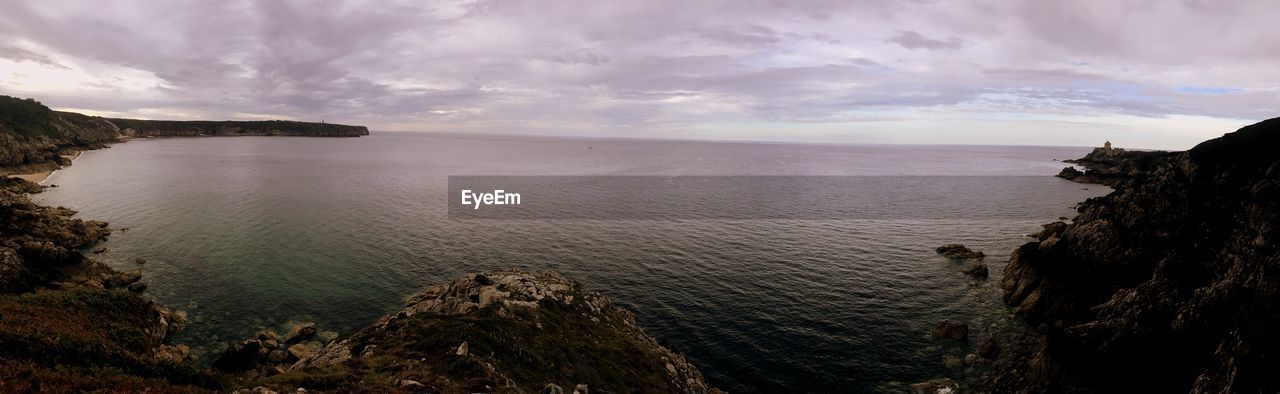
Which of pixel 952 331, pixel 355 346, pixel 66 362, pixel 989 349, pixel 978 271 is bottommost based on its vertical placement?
pixel 989 349

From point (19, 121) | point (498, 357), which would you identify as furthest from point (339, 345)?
point (19, 121)

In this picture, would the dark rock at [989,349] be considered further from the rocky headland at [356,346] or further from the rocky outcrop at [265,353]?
the rocky outcrop at [265,353]

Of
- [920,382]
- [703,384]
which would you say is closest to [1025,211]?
[920,382]

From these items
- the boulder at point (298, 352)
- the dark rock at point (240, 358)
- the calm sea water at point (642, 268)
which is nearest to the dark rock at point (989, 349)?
the calm sea water at point (642, 268)

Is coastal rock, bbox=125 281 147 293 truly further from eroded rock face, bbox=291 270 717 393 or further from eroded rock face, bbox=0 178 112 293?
eroded rock face, bbox=291 270 717 393

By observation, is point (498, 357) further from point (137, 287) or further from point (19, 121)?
point (19, 121)
